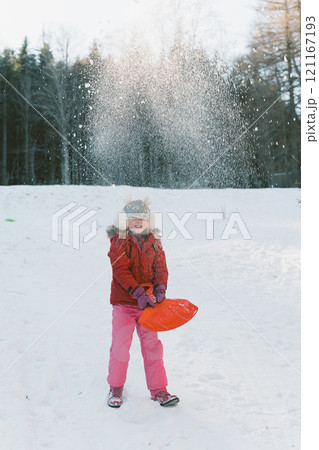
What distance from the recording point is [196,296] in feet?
18.0

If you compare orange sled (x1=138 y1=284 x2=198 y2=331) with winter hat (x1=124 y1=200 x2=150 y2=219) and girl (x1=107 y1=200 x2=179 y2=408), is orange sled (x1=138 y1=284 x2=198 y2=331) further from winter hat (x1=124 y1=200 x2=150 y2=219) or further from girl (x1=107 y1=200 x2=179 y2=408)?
winter hat (x1=124 y1=200 x2=150 y2=219)

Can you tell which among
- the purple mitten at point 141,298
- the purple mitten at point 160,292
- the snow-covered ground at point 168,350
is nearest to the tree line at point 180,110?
the snow-covered ground at point 168,350

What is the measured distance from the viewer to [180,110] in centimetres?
1514

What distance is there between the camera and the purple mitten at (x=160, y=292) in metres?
2.80

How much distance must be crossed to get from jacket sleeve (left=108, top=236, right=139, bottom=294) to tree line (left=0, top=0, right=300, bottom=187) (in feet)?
42.2

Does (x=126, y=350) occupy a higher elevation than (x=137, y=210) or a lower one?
lower

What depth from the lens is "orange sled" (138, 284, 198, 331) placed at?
2.70 meters

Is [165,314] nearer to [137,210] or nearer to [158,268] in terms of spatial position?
→ [158,268]

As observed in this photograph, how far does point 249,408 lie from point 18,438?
4.72ft

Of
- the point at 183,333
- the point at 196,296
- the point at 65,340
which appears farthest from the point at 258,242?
the point at 65,340

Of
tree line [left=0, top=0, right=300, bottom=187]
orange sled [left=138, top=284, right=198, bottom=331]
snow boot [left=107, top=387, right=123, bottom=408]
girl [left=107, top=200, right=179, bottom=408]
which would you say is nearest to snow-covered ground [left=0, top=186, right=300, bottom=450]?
snow boot [left=107, top=387, right=123, bottom=408]

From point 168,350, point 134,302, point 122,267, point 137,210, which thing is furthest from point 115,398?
point 137,210

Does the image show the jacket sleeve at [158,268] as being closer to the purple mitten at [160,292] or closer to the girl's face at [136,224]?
the purple mitten at [160,292]

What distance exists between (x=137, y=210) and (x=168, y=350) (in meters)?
1.58
